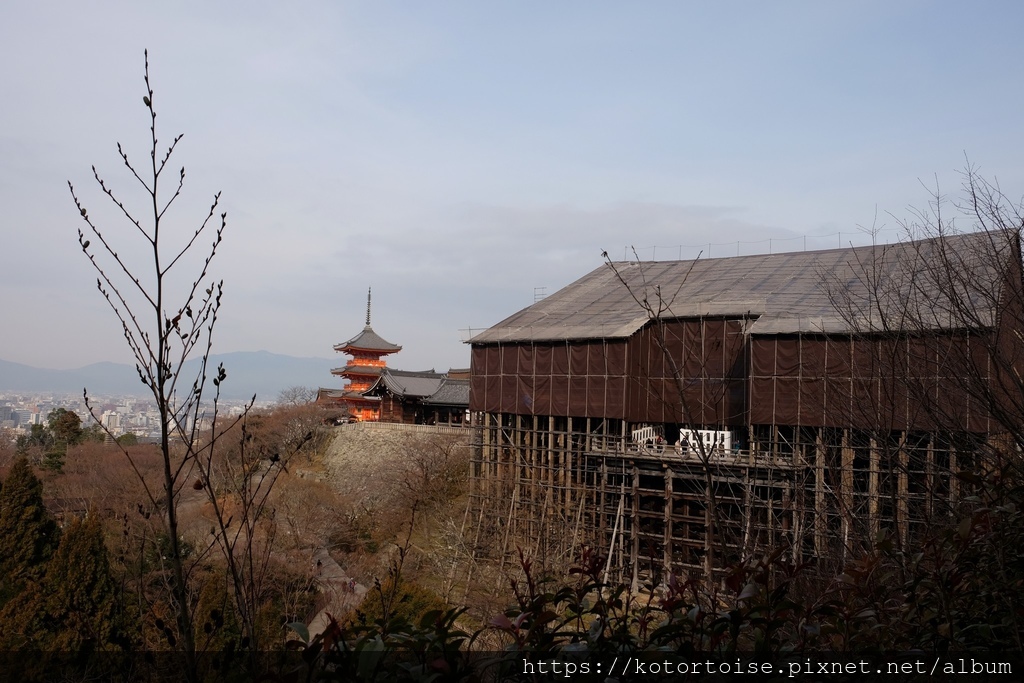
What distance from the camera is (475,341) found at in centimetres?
2316

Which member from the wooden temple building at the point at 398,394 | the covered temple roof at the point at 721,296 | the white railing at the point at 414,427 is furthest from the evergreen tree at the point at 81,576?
the wooden temple building at the point at 398,394

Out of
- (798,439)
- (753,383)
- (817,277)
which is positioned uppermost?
(817,277)

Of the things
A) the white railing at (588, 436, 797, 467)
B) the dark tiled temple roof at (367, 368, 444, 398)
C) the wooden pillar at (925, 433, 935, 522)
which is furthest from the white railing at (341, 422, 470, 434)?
the wooden pillar at (925, 433, 935, 522)

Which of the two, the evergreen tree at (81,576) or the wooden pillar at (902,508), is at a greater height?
the wooden pillar at (902,508)

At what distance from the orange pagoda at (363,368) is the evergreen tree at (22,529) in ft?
78.2

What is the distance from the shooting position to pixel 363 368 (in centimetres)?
4075

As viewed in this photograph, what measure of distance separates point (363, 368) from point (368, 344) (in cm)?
166

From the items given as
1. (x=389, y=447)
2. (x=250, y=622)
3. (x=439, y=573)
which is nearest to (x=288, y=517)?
(x=439, y=573)

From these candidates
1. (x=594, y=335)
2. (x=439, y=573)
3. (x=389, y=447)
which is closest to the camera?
(x=439, y=573)

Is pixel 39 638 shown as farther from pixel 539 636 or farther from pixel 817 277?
pixel 817 277

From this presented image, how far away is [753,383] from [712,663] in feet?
54.9

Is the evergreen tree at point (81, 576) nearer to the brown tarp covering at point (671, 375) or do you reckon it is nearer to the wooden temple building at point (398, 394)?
the brown tarp covering at point (671, 375)

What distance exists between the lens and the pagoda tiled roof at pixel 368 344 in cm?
4144

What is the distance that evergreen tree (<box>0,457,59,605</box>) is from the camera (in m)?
12.4
